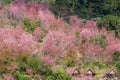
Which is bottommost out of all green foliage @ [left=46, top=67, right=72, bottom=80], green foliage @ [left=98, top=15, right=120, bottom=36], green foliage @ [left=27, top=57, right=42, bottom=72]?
green foliage @ [left=46, top=67, right=72, bottom=80]

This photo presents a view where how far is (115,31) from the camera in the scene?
101 feet

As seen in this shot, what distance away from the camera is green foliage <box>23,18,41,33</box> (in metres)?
30.4

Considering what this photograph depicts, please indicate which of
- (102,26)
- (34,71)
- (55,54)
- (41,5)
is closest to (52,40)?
(55,54)

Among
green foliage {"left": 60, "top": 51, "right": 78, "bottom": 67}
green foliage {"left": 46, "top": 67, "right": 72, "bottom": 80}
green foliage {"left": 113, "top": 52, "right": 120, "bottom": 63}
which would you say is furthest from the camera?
green foliage {"left": 113, "top": 52, "right": 120, "bottom": 63}

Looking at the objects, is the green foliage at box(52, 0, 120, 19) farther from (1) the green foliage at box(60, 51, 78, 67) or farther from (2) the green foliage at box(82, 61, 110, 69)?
(1) the green foliage at box(60, 51, 78, 67)

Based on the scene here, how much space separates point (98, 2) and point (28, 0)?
5438mm

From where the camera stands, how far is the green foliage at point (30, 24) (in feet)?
99.7

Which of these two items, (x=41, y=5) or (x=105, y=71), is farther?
(x=41, y=5)

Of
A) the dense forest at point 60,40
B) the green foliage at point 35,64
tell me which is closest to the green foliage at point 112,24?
the dense forest at point 60,40

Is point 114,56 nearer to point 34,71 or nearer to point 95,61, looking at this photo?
point 95,61

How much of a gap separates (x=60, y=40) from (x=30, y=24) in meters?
3.51

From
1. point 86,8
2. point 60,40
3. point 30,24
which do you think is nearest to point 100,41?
point 60,40

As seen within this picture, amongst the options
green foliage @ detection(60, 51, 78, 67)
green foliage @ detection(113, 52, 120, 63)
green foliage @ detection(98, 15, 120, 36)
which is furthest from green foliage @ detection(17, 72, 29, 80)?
green foliage @ detection(98, 15, 120, 36)

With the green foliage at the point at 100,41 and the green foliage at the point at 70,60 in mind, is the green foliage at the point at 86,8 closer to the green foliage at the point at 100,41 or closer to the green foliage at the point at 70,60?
the green foliage at the point at 100,41
